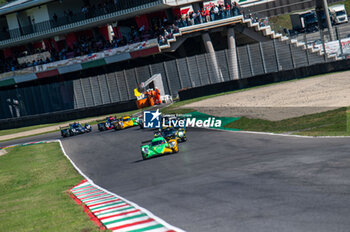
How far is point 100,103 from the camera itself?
1966 inches

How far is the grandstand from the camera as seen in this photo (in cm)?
4909

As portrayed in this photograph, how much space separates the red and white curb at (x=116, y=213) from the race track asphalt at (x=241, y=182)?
292 millimetres

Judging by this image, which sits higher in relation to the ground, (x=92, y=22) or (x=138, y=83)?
(x=92, y=22)

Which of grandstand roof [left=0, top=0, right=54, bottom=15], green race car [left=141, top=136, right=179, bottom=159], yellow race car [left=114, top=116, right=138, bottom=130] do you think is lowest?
yellow race car [left=114, top=116, right=138, bottom=130]

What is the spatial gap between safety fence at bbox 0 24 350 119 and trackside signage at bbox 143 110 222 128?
14.5 meters

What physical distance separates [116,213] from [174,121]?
15.6 metres

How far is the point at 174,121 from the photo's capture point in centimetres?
2675

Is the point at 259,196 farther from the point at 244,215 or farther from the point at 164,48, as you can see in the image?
the point at 164,48

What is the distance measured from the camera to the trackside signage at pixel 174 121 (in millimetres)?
26805

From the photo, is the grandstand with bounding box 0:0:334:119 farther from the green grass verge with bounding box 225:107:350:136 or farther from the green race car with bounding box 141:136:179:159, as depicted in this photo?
the green race car with bounding box 141:136:179:159

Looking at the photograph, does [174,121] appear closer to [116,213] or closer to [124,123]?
[124,123]

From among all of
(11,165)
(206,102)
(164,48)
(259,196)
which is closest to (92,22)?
(164,48)

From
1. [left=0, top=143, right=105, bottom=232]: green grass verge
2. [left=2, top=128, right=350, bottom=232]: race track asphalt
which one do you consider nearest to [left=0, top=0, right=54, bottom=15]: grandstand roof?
[left=0, top=143, right=105, bottom=232]: green grass verge

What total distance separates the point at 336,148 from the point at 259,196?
18.2 feet
